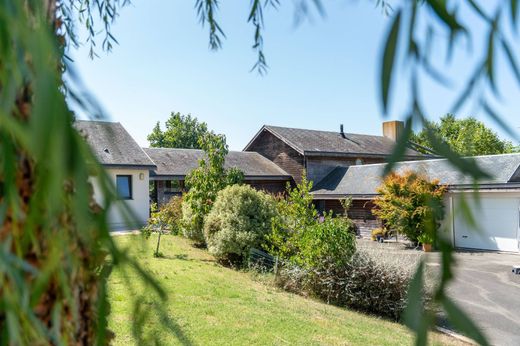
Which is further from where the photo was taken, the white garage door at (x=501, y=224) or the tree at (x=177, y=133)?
the tree at (x=177, y=133)

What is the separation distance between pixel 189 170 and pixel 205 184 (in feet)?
25.0

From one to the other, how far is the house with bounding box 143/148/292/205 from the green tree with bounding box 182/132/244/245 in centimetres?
564

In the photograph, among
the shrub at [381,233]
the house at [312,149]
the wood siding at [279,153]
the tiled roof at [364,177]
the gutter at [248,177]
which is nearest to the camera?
the tiled roof at [364,177]

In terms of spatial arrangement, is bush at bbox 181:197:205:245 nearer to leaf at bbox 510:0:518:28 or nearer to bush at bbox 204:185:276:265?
bush at bbox 204:185:276:265

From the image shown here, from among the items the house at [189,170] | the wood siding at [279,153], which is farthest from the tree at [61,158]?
the wood siding at [279,153]

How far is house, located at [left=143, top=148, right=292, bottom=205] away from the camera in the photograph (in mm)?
22359

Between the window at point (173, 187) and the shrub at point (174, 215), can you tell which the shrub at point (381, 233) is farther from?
the window at point (173, 187)

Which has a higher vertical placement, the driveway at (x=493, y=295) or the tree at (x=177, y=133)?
the tree at (x=177, y=133)

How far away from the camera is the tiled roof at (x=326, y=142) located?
25.5 m

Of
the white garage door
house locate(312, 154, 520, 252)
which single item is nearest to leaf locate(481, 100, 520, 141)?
house locate(312, 154, 520, 252)

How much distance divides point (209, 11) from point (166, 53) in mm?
344

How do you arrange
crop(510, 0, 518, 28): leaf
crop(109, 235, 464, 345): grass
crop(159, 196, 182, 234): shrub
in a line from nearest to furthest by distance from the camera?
crop(510, 0, 518, 28): leaf
crop(109, 235, 464, 345): grass
crop(159, 196, 182, 234): shrub

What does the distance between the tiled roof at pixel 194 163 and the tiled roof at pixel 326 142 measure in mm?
1824

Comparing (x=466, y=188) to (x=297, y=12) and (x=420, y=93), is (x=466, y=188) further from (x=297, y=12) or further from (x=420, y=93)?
(x=297, y=12)
